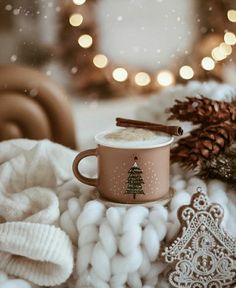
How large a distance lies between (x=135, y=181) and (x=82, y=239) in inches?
4.4

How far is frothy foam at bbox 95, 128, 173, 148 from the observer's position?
0.78m

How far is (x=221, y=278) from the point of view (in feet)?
2.40

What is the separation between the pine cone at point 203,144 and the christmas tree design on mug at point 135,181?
135 millimetres

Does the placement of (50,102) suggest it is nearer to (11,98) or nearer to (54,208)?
(11,98)

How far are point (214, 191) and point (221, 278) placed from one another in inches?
5.8

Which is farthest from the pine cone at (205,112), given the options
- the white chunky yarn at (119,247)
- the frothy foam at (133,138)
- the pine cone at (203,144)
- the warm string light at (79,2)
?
the warm string light at (79,2)

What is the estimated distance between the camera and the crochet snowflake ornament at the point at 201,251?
0.73m

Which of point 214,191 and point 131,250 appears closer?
point 131,250

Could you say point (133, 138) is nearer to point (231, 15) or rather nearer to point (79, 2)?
point (79, 2)

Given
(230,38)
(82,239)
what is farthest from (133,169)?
(230,38)

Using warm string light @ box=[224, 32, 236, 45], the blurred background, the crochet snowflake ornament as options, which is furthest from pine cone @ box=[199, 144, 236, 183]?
warm string light @ box=[224, 32, 236, 45]

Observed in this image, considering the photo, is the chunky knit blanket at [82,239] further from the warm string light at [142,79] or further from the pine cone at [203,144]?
the warm string light at [142,79]

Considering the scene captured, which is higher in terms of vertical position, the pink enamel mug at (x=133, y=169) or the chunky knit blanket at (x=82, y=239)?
the pink enamel mug at (x=133, y=169)

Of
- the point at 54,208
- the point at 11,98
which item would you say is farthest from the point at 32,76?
the point at 54,208
